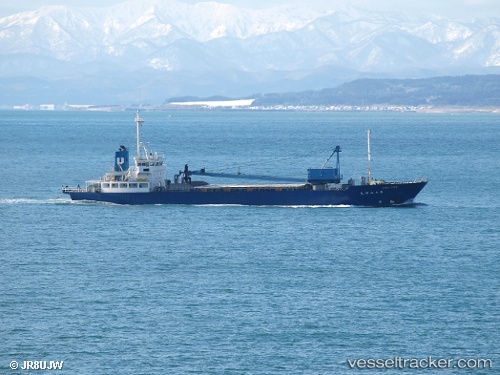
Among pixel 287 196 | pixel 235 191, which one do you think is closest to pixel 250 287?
pixel 287 196

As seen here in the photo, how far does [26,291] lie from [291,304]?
1263cm

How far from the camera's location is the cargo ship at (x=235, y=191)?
86750 mm

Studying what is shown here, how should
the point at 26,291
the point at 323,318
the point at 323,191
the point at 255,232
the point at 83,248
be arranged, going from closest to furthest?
the point at 323,318 < the point at 26,291 < the point at 83,248 < the point at 255,232 < the point at 323,191

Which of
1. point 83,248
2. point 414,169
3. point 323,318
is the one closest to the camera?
point 323,318

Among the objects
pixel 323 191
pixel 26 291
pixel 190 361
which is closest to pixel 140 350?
pixel 190 361

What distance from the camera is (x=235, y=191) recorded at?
88.0 meters

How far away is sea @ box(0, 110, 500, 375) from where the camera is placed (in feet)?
147

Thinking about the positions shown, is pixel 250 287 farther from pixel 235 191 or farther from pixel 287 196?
pixel 235 191

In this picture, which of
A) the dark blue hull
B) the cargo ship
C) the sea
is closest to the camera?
the sea

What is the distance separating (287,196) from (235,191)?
395 centimetres

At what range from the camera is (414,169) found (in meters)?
123

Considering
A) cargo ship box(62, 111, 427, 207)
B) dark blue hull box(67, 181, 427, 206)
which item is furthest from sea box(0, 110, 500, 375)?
cargo ship box(62, 111, 427, 207)

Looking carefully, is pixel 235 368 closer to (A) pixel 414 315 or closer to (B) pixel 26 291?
(A) pixel 414 315

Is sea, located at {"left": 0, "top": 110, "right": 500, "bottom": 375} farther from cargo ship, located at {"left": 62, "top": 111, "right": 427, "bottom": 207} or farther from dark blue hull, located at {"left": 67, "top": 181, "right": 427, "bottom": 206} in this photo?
cargo ship, located at {"left": 62, "top": 111, "right": 427, "bottom": 207}
